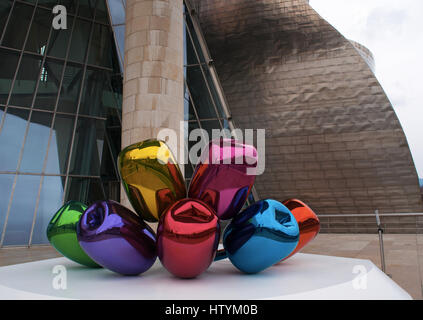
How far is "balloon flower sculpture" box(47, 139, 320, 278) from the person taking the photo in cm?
264

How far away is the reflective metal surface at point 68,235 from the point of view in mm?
3354

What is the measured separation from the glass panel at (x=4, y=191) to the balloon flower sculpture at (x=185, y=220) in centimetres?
1074

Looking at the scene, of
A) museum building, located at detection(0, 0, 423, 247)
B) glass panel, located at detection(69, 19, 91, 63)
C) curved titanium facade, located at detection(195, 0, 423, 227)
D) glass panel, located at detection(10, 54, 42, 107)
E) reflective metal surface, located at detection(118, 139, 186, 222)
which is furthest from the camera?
curved titanium facade, located at detection(195, 0, 423, 227)

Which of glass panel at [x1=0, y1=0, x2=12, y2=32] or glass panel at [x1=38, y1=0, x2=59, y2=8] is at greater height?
glass panel at [x1=38, y1=0, x2=59, y2=8]

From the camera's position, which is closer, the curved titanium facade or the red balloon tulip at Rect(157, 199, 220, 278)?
the red balloon tulip at Rect(157, 199, 220, 278)

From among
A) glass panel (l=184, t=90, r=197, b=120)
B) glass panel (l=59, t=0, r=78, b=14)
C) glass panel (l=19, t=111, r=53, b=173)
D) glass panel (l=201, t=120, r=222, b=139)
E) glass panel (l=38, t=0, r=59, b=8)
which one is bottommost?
glass panel (l=19, t=111, r=53, b=173)

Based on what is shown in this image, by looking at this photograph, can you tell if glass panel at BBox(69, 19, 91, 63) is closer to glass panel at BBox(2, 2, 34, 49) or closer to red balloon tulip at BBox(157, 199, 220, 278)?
glass panel at BBox(2, 2, 34, 49)

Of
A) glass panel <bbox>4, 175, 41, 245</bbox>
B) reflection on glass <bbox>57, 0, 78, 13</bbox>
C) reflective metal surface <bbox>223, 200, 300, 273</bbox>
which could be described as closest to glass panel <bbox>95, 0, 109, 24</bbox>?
reflection on glass <bbox>57, 0, 78, 13</bbox>

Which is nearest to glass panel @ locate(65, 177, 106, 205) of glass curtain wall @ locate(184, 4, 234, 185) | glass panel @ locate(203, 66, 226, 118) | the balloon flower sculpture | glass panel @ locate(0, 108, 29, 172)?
glass panel @ locate(0, 108, 29, 172)

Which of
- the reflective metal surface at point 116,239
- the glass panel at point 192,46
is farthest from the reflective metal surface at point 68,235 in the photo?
the glass panel at point 192,46

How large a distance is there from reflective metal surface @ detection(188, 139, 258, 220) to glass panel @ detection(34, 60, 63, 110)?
44.5ft

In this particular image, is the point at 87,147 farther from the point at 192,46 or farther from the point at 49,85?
the point at 192,46

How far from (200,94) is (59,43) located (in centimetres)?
694

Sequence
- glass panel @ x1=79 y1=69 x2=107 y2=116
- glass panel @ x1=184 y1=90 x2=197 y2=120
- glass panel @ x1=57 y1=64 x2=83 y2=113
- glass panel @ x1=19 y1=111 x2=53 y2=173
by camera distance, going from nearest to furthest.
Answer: glass panel @ x1=19 y1=111 x2=53 y2=173, glass panel @ x1=57 y1=64 x2=83 y2=113, glass panel @ x1=79 y1=69 x2=107 y2=116, glass panel @ x1=184 y1=90 x2=197 y2=120
